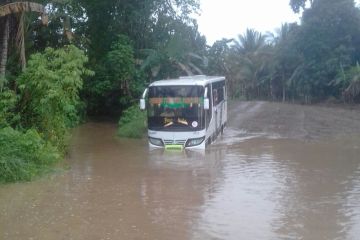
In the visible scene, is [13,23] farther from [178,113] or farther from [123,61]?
[123,61]

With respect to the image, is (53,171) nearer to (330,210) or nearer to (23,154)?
(23,154)

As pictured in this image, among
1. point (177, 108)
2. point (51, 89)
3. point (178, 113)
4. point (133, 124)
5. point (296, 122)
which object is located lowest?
point (296, 122)

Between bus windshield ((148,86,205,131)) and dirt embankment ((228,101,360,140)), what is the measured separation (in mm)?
5422

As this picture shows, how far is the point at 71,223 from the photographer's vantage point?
8.31 m

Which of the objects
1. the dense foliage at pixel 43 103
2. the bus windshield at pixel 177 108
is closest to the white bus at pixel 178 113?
the bus windshield at pixel 177 108

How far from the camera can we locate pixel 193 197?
10273 mm

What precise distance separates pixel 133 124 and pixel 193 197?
11.4 metres

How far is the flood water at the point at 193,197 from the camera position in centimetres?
791

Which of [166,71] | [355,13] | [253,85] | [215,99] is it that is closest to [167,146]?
[215,99]

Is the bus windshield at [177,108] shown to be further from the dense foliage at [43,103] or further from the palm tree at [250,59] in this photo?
the palm tree at [250,59]

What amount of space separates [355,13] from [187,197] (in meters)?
28.1

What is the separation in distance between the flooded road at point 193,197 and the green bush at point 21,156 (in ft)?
1.18

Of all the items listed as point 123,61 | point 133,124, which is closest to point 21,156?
point 133,124

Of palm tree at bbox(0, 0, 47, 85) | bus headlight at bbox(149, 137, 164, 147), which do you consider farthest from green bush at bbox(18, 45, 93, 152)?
bus headlight at bbox(149, 137, 164, 147)
